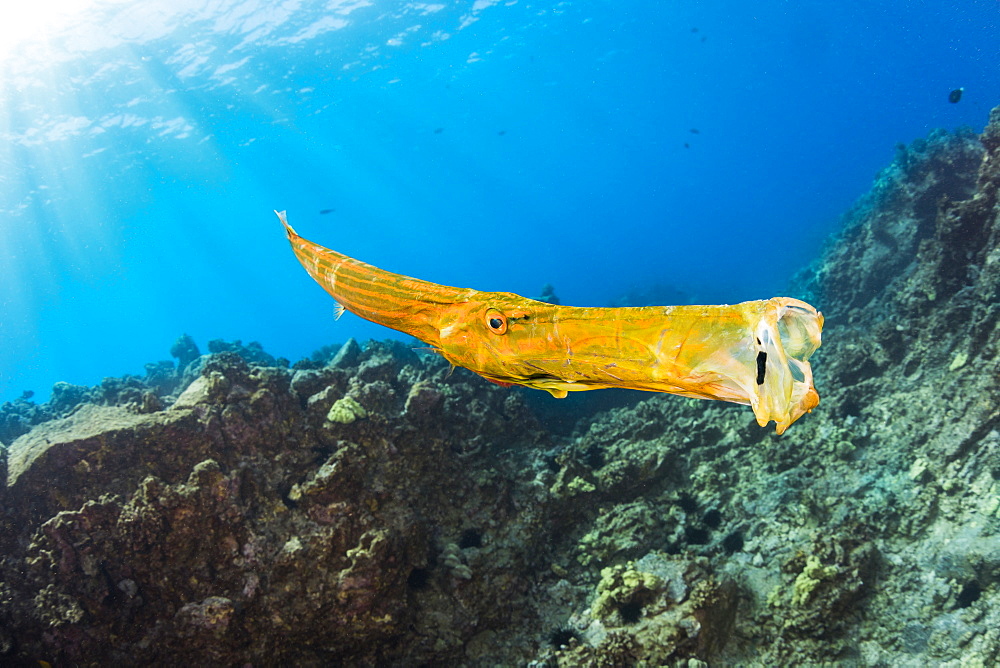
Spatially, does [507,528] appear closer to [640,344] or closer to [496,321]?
[496,321]

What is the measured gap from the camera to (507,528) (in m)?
6.58

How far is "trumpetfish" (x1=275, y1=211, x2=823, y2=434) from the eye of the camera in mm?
1282

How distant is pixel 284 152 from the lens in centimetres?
5909

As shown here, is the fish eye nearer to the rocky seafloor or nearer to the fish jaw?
the fish jaw

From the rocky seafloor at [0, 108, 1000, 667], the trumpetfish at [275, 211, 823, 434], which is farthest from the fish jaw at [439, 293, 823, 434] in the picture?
the rocky seafloor at [0, 108, 1000, 667]

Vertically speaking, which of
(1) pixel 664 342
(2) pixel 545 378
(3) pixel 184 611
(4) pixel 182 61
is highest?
(4) pixel 182 61

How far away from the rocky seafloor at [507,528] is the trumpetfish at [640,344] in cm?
424

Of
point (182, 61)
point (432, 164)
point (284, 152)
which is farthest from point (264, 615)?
point (432, 164)

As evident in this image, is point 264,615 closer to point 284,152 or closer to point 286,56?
point 286,56

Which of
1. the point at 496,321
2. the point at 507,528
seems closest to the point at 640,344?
the point at 496,321

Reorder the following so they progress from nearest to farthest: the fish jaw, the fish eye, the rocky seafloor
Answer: the fish jaw
the fish eye
the rocky seafloor

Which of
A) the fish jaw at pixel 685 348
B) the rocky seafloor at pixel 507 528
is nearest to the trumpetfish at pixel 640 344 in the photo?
the fish jaw at pixel 685 348

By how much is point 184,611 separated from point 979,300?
40.6ft

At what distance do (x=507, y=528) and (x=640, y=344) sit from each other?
590 cm
